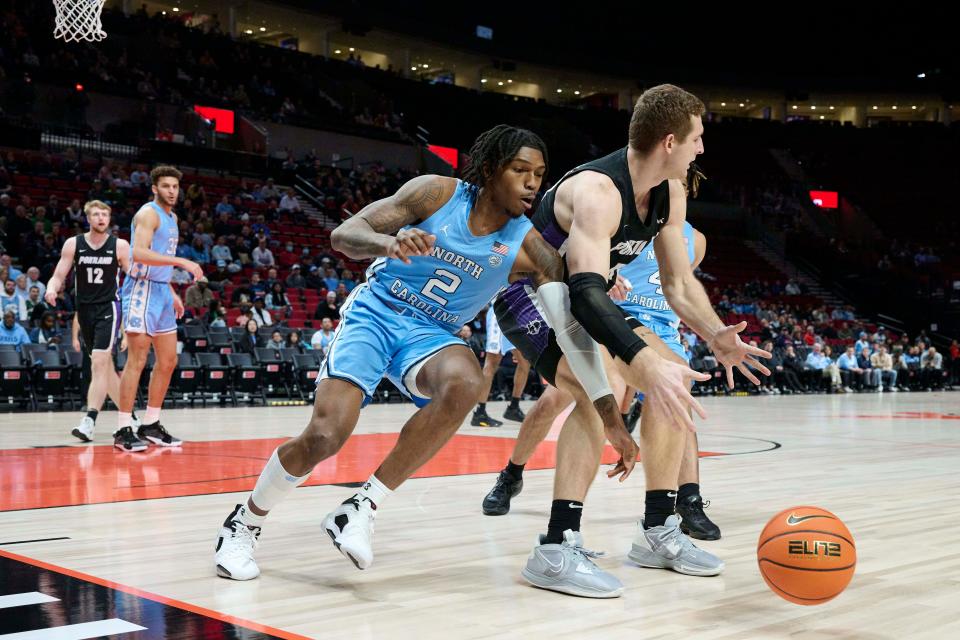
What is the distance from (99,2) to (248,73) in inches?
817

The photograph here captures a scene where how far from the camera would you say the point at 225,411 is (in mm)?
12156

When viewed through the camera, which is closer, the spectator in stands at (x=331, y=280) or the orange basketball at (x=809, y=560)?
the orange basketball at (x=809, y=560)

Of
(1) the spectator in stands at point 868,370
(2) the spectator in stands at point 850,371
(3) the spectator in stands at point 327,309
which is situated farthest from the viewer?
(1) the spectator in stands at point 868,370

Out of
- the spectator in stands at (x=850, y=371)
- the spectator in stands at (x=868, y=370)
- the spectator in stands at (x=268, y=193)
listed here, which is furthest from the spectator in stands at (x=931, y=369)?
the spectator in stands at (x=268, y=193)

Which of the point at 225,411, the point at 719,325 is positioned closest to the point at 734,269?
the point at 225,411

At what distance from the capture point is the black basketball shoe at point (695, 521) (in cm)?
407

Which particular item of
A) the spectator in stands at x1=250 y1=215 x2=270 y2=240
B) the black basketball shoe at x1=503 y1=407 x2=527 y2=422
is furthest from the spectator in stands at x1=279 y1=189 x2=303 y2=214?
the black basketball shoe at x1=503 y1=407 x2=527 y2=422

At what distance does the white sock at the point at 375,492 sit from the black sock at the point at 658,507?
38.9 inches

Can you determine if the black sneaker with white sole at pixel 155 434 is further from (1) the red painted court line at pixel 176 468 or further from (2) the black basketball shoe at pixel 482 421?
(2) the black basketball shoe at pixel 482 421

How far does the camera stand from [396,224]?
3432mm

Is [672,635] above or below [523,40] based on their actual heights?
below

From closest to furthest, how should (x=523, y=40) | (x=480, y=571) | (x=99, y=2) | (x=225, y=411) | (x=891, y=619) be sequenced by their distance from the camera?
(x=891, y=619)
(x=480, y=571)
(x=99, y=2)
(x=225, y=411)
(x=523, y=40)

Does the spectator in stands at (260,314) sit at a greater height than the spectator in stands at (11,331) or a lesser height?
greater

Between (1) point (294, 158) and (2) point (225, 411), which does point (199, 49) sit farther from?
(2) point (225, 411)
